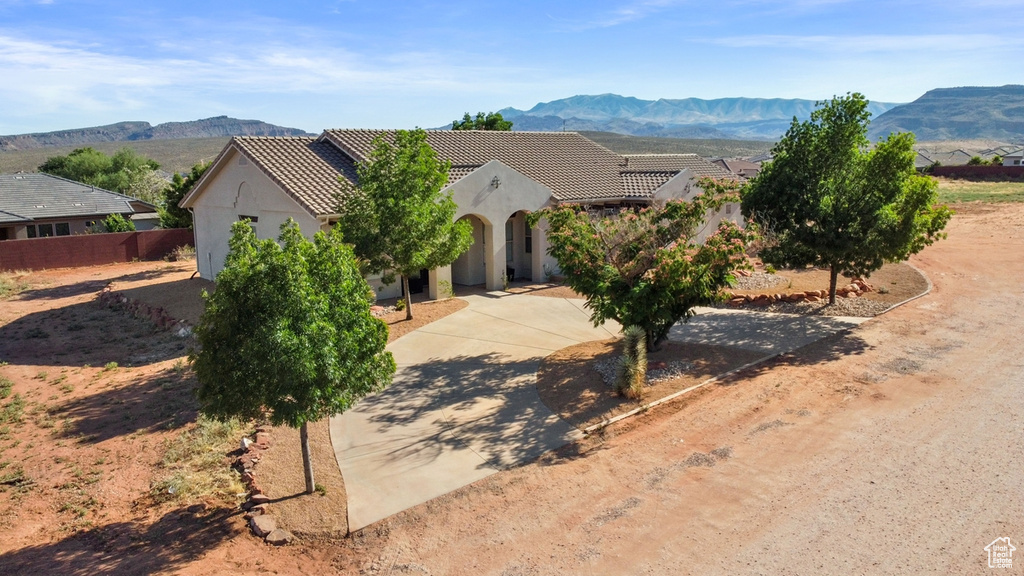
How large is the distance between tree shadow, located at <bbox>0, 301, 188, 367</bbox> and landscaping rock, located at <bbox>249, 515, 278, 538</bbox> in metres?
8.90

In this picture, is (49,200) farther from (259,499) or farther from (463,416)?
(259,499)

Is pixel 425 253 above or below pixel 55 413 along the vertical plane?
above

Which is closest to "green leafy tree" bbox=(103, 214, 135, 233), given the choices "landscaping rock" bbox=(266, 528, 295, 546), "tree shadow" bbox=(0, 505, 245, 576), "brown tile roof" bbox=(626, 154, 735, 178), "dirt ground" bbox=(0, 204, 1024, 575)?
"dirt ground" bbox=(0, 204, 1024, 575)

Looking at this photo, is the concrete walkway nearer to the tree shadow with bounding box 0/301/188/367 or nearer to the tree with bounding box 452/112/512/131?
the tree shadow with bounding box 0/301/188/367

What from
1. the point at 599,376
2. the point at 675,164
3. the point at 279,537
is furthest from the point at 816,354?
the point at 675,164

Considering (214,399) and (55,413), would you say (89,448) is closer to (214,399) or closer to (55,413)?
(55,413)

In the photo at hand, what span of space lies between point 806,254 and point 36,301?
23919mm

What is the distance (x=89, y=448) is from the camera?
11.0 metres

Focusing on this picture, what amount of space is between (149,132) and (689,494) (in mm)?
202738

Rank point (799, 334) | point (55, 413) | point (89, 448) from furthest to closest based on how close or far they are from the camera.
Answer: point (799, 334) → point (55, 413) → point (89, 448)

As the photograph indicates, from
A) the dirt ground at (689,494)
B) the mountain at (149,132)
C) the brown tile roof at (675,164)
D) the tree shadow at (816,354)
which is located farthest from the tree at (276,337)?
the mountain at (149,132)

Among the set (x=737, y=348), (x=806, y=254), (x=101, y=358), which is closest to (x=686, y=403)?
(x=737, y=348)

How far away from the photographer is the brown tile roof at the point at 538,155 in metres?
23.0

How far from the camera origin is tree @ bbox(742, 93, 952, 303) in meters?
15.4
